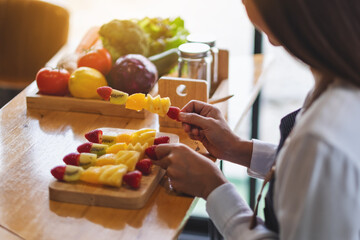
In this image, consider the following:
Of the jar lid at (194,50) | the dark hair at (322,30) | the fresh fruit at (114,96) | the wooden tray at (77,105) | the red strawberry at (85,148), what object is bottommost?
the wooden tray at (77,105)

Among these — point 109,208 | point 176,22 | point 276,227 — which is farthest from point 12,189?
point 176,22

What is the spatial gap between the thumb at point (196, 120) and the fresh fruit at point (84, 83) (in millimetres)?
416

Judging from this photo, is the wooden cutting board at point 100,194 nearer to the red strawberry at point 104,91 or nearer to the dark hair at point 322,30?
the red strawberry at point 104,91

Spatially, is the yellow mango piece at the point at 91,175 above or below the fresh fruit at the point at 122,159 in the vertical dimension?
below

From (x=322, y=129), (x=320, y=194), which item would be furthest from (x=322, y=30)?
(x=320, y=194)

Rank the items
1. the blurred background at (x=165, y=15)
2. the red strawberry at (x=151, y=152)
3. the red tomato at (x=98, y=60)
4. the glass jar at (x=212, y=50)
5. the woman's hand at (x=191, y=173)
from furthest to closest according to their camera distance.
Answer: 1. the blurred background at (x=165, y=15)
2. the glass jar at (x=212, y=50)
3. the red tomato at (x=98, y=60)
4. the red strawberry at (x=151, y=152)
5. the woman's hand at (x=191, y=173)

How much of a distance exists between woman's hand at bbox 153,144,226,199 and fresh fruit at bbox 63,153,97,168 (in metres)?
0.17

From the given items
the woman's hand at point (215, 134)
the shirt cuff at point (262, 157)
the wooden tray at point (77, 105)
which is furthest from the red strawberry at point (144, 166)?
the wooden tray at point (77, 105)

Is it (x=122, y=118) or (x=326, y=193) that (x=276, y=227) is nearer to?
(x=326, y=193)

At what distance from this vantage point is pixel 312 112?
3.22 ft

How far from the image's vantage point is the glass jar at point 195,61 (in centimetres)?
183

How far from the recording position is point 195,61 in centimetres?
185

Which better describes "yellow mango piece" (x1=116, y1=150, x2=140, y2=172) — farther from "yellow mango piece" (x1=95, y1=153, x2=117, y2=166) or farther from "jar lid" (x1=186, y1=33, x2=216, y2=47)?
"jar lid" (x1=186, y1=33, x2=216, y2=47)

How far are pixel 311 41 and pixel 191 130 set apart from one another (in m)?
0.60
